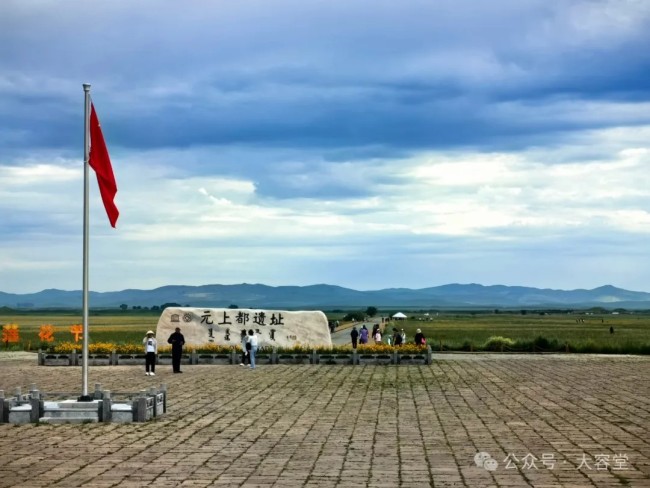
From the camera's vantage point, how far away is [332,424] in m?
17.7

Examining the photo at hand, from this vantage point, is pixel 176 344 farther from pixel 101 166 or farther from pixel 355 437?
pixel 355 437

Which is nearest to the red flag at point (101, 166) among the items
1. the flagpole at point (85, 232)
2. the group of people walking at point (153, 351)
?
the flagpole at point (85, 232)

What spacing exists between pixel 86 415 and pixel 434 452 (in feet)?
24.8

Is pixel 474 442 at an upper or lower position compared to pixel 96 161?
lower

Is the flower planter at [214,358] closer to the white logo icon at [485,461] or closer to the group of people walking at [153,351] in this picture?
the group of people walking at [153,351]

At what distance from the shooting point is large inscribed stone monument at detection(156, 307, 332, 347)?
40000 millimetres

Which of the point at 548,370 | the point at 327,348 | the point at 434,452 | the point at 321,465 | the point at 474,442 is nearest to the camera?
the point at 321,465

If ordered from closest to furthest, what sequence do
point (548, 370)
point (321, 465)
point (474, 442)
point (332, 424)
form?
point (321, 465) < point (474, 442) < point (332, 424) < point (548, 370)

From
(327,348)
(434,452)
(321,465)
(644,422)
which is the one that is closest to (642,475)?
(434,452)

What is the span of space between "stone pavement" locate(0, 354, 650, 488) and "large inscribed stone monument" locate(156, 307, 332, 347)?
11.6 meters

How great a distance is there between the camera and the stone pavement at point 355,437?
40.9 ft

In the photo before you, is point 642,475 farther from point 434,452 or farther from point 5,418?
point 5,418

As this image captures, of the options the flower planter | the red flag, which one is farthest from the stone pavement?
the flower planter

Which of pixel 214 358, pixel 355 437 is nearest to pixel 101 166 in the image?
pixel 355 437
